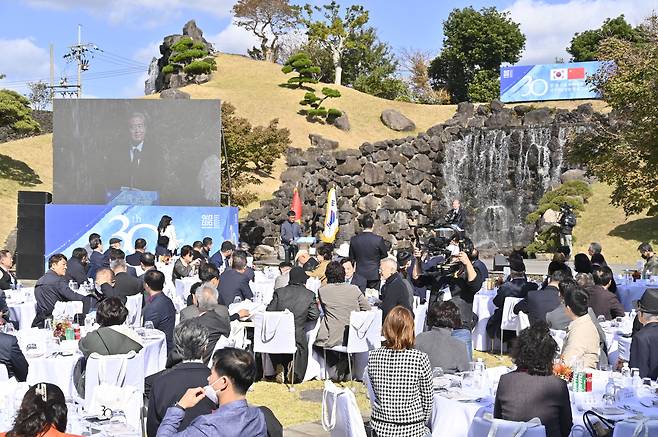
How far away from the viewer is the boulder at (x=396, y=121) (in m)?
53.3

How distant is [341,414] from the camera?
5.70 metres

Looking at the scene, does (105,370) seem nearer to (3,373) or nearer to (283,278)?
(3,373)

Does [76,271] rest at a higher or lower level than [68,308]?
higher

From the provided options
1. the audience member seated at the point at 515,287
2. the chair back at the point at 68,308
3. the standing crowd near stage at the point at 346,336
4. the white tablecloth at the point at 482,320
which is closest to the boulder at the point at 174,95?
the standing crowd near stage at the point at 346,336

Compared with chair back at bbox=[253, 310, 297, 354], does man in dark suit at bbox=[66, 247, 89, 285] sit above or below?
above

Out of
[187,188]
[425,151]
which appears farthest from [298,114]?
[187,188]

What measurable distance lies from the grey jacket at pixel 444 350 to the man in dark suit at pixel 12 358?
3348mm

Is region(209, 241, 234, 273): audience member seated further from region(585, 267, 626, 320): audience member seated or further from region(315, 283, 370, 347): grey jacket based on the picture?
region(585, 267, 626, 320): audience member seated

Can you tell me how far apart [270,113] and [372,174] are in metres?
19.1

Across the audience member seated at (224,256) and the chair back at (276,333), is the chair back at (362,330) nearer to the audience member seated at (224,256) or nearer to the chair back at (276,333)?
the chair back at (276,333)

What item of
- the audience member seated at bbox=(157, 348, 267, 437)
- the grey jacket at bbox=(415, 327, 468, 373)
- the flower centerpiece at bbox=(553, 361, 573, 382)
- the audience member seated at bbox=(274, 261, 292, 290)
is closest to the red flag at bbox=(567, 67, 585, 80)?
the audience member seated at bbox=(274, 261, 292, 290)

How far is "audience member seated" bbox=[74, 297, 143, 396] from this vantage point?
7293 millimetres

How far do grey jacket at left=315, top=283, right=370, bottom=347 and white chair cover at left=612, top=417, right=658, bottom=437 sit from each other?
5.36 meters

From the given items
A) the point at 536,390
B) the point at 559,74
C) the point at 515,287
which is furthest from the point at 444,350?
the point at 559,74
